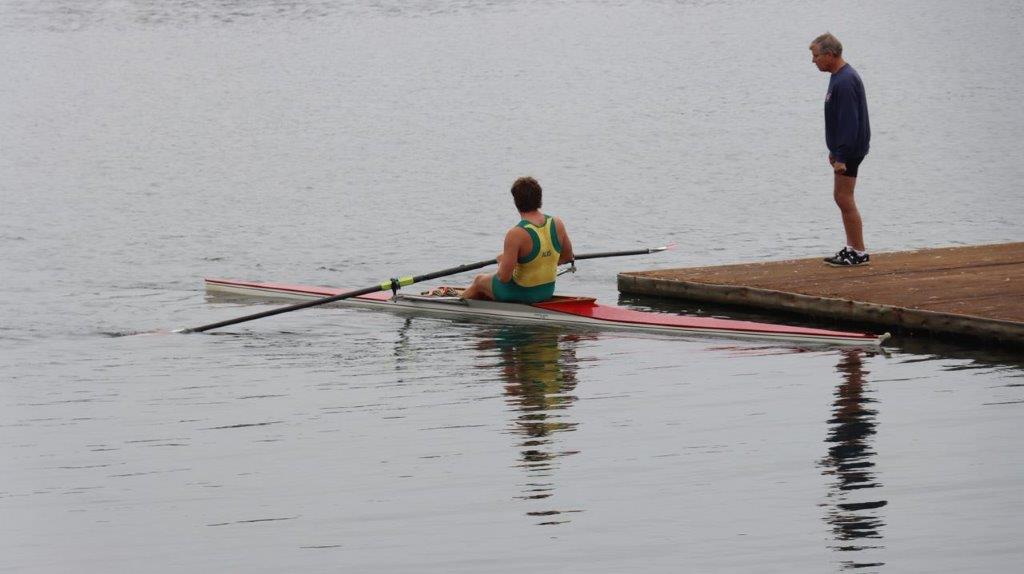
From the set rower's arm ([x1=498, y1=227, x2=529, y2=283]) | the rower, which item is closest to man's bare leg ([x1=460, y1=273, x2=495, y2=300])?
the rower

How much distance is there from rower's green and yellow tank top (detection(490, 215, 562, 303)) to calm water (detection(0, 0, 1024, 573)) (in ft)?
1.12

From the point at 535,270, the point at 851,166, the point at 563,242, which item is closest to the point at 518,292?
the point at 535,270

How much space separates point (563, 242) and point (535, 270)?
1.22 ft

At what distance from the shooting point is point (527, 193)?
1197 cm

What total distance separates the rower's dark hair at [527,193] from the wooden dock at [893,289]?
2556mm

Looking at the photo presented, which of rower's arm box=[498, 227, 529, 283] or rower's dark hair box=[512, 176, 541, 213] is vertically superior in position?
rower's dark hair box=[512, 176, 541, 213]

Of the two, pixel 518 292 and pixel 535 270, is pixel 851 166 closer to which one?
pixel 535 270

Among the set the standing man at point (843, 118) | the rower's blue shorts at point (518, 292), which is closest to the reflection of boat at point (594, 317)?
the rower's blue shorts at point (518, 292)

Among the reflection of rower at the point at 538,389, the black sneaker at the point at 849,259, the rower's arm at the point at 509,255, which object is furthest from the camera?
the black sneaker at the point at 849,259

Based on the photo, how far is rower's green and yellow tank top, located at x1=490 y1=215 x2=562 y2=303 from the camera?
12.3 m

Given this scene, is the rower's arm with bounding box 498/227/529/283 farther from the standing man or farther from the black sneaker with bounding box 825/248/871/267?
the black sneaker with bounding box 825/248/871/267

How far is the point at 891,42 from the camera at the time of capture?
6181 cm

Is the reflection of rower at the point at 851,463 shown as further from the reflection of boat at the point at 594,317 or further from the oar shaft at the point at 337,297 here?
the oar shaft at the point at 337,297

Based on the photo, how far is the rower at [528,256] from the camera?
39.7ft
